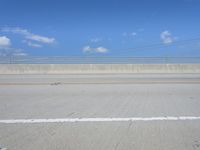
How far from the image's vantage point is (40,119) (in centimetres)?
601

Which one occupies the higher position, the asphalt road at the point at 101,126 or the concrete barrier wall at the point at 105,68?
the concrete barrier wall at the point at 105,68

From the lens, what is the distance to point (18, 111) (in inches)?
273

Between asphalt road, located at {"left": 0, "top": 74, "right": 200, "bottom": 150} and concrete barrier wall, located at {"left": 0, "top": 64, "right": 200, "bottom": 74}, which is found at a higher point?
concrete barrier wall, located at {"left": 0, "top": 64, "right": 200, "bottom": 74}

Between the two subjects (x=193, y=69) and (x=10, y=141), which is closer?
(x=10, y=141)

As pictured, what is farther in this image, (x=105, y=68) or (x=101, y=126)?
(x=105, y=68)

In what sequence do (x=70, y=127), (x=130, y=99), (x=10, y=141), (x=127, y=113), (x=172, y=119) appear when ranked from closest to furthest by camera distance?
(x=10, y=141) → (x=70, y=127) → (x=172, y=119) → (x=127, y=113) → (x=130, y=99)

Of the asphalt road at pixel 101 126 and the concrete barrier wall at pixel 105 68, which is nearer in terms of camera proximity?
the asphalt road at pixel 101 126

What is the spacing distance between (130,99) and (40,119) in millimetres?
3520

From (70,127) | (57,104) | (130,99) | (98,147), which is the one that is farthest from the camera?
(130,99)

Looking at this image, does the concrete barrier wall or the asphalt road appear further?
the concrete barrier wall

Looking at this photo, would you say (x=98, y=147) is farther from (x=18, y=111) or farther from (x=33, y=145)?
(x=18, y=111)

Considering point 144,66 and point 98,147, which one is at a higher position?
point 144,66

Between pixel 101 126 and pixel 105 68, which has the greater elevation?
pixel 105 68

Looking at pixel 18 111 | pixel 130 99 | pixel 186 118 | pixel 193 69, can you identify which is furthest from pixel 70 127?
pixel 193 69
